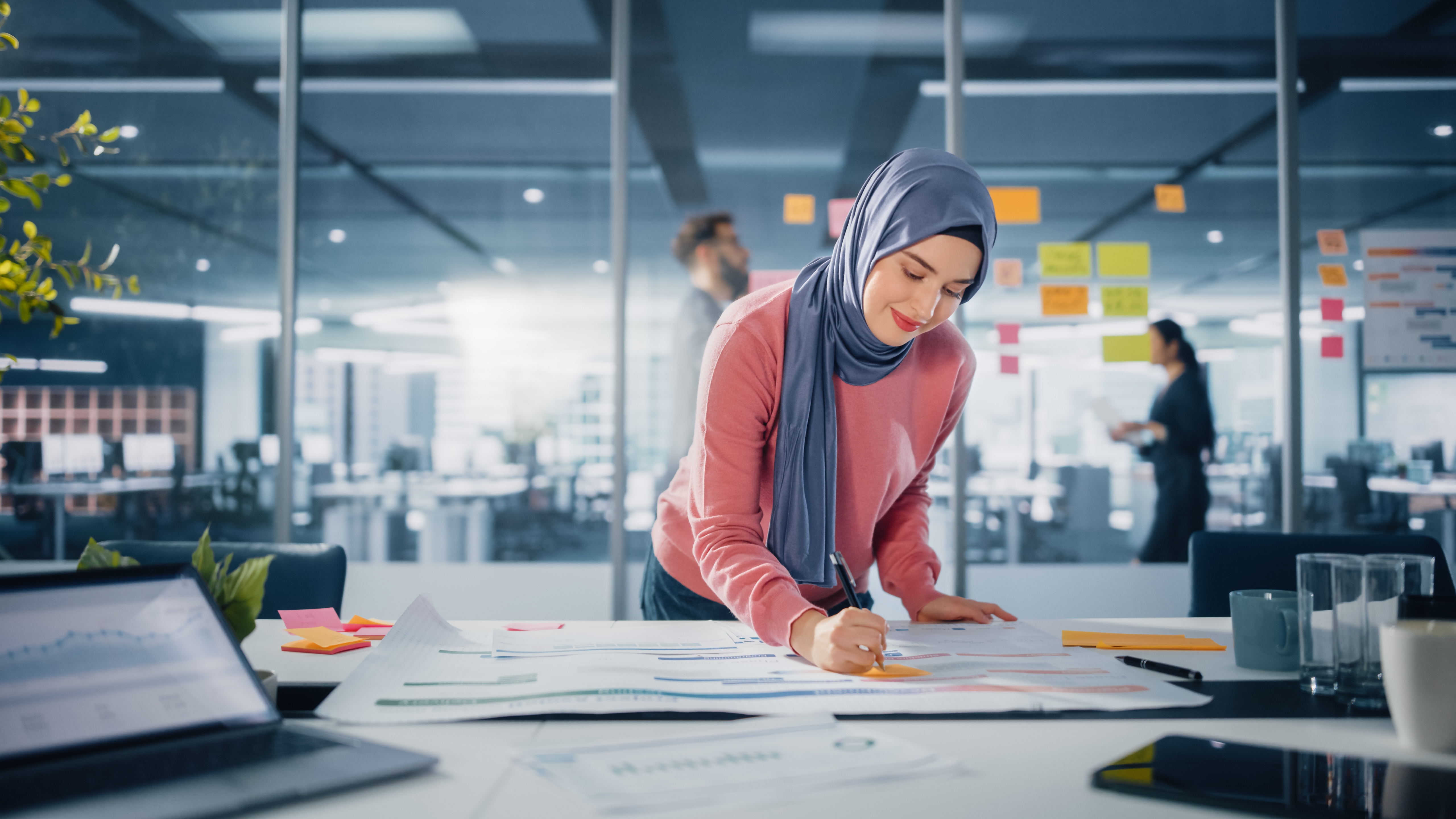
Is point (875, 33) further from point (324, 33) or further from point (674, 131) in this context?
point (324, 33)

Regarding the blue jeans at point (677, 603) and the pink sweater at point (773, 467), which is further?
the blue jeans at point (677, 603)

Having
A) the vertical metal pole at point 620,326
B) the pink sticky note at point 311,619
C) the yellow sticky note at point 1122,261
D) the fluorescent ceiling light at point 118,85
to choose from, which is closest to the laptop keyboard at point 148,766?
the pink sticky note at point 311,619

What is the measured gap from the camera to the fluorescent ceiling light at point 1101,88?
328 centimetres

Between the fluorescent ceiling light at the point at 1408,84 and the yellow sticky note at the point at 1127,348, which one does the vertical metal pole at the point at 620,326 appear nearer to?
the yellow sticky note at the point at 1127,348

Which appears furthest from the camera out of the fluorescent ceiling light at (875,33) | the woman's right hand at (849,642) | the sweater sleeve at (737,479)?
the fluorescent ceiling light at (875,33)

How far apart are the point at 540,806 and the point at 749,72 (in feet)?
10.0

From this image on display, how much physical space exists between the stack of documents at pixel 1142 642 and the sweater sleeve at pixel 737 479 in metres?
0.42

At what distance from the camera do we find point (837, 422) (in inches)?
56.4

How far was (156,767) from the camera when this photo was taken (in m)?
0.70

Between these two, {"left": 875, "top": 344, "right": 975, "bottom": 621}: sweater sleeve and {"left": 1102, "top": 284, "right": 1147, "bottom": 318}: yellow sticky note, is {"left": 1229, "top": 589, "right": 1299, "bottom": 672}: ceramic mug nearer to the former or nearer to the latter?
{"left": 875, "top": 344, "right": 975, "bottom": 621}: sweater sleeve

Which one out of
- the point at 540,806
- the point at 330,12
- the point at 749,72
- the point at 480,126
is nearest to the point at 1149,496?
the point at 749,72

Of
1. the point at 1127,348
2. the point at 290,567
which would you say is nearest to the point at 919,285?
the point at 290,567

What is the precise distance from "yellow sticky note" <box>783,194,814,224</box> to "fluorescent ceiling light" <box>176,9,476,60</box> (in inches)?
52.4

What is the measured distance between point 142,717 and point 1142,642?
4.00 feet
